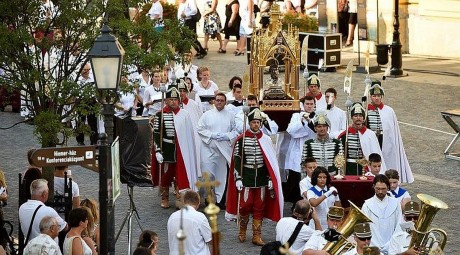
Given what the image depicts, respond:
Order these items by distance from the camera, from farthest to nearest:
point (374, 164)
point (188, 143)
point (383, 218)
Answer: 1. point (188, 143)
2. point (374, 164)
3. point (383, 218)

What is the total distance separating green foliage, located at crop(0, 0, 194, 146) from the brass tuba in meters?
3.86

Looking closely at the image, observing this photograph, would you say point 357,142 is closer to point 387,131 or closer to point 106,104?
point 387,131

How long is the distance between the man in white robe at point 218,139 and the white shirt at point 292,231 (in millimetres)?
4948

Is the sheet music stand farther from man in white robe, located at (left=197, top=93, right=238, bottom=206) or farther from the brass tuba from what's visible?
the brass tuba

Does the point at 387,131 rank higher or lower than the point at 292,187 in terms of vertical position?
higher

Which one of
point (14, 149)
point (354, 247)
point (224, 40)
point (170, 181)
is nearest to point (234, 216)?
point (170, 181)

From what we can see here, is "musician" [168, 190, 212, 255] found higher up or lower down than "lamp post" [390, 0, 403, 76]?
lower down

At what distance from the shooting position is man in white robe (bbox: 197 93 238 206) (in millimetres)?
19234

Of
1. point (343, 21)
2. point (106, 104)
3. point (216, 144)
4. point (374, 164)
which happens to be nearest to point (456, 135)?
point (216, 144)

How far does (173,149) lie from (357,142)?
279cm

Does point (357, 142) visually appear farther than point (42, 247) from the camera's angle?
Yes

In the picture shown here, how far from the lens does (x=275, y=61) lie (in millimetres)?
22234

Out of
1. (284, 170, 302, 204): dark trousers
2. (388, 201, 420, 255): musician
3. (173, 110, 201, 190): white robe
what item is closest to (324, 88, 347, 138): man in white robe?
(284, 170, 302, 204): dark trousers

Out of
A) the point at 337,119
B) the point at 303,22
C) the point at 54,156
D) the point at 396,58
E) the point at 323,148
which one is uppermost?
the point at 303,22
